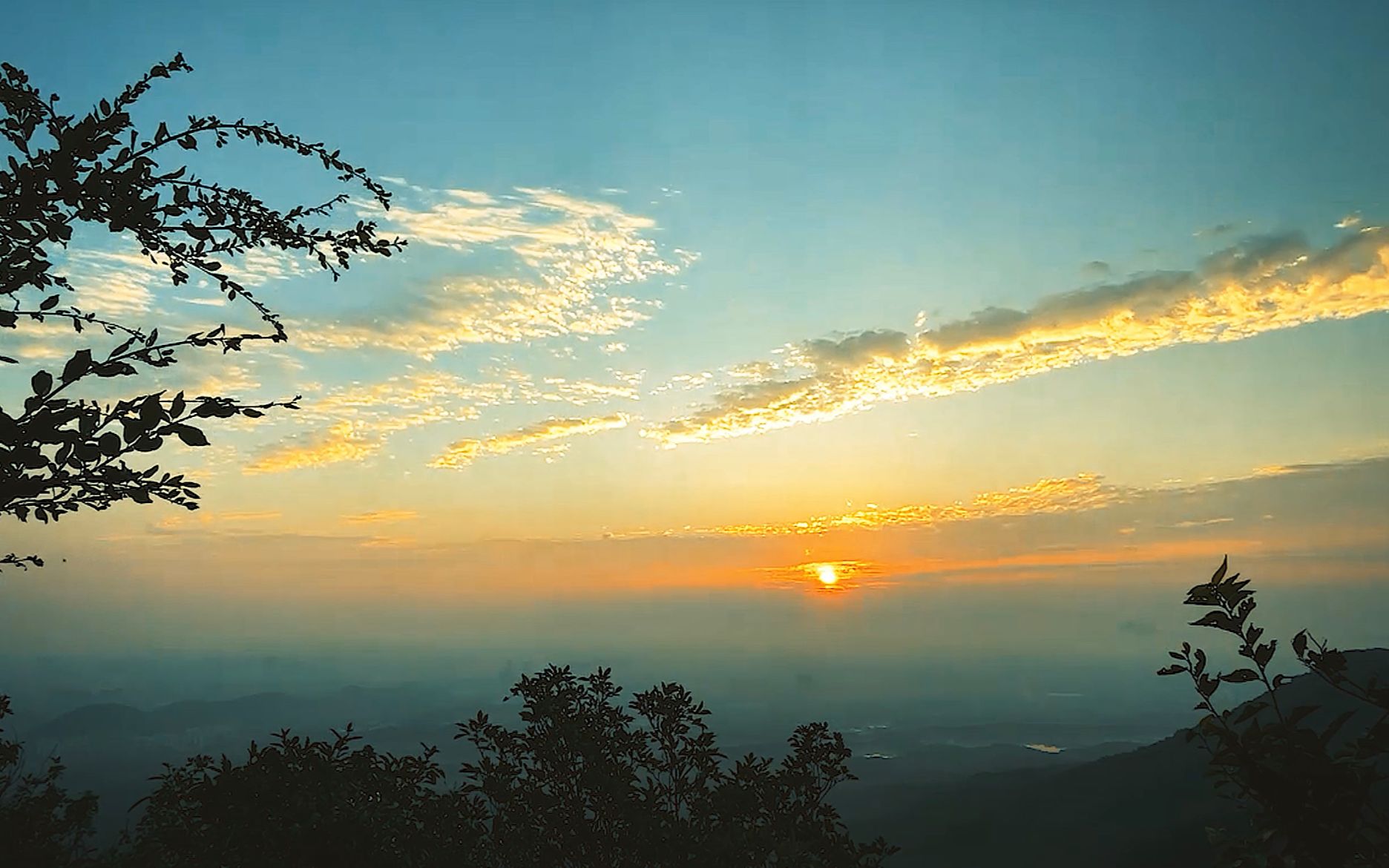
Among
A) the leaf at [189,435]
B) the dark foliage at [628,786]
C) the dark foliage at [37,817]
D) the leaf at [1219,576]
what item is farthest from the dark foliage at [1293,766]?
the dark foliage at [37,817]

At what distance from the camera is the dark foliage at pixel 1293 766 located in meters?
3.54

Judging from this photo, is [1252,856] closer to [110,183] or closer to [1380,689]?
[1380,689]

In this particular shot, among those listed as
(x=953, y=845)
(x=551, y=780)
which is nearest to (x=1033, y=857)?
(x=953, y=845)

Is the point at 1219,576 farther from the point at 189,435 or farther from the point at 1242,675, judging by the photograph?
the point at 189,435

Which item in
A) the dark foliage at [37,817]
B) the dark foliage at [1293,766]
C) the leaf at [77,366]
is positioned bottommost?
the dark foliage at [37,817]

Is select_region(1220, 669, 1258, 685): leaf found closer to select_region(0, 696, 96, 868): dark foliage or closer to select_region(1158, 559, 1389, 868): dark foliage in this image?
select_region(1158, 559, 1389, 868): dark foliage

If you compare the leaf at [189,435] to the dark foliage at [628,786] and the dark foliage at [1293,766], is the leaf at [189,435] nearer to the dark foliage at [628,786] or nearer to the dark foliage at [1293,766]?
the dark foliage at [1293,766]

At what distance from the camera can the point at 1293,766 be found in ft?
12.0

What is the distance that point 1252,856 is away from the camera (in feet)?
12.4

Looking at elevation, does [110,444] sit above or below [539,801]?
above

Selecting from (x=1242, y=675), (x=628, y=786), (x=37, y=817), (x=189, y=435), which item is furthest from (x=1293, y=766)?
(x=37, y=817)

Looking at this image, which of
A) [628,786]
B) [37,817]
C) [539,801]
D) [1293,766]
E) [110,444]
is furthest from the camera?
[37,817]

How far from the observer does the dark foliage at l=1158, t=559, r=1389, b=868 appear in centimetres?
354

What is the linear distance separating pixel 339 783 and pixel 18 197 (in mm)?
5645
